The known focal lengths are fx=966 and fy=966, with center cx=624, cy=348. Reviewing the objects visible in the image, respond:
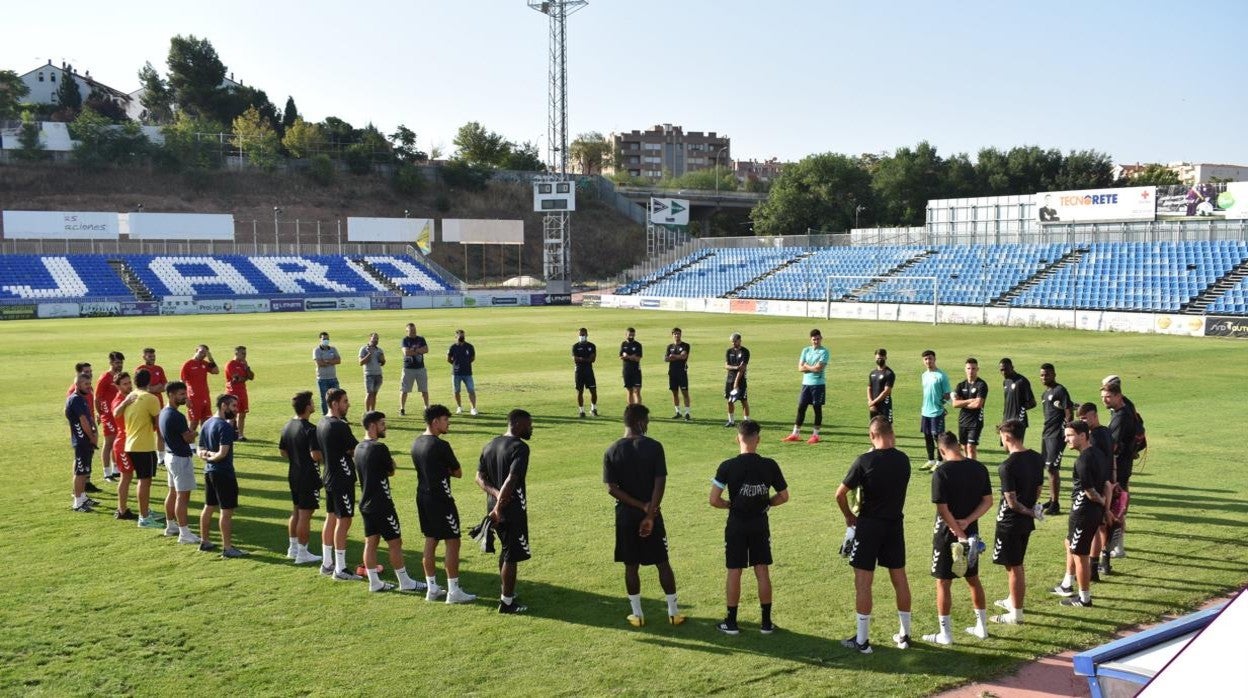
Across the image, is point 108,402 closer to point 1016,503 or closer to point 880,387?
point 880,387

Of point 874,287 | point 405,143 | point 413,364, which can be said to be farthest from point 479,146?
point 413,364

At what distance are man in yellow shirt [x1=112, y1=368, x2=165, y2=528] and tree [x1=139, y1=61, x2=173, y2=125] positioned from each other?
119052 mm

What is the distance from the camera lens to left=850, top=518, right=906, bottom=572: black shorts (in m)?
8.02

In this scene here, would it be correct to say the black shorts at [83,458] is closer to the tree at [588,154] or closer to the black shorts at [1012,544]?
the black shorts at [1012,544]

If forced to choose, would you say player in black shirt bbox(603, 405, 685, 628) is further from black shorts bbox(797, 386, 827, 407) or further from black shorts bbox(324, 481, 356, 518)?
black shorts bbox(797, 386, 827, 407)

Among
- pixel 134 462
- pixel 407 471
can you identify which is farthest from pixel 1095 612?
pixel 134 462

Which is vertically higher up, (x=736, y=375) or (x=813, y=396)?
(x=736, y=375)

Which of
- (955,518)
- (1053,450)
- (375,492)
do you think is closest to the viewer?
(955,518)

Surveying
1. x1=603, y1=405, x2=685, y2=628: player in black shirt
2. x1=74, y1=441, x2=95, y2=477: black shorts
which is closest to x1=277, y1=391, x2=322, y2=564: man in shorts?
x1=603, y1=405, x2=685, y2=628: player in black shirt

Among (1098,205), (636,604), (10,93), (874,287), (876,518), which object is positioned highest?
(10,93)

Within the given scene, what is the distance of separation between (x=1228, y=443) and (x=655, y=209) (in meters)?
69.4

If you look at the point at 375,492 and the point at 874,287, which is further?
the point at 874,287

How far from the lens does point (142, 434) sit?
11.8 meters

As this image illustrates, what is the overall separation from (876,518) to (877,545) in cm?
23
